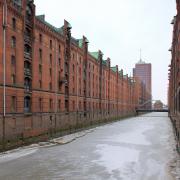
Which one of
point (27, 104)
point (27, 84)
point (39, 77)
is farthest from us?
point (39, 77)

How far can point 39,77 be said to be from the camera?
39.1 m

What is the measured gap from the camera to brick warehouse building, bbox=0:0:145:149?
3139 centimetres

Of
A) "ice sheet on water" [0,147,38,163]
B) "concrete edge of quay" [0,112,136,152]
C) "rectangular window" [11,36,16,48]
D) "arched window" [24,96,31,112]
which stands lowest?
"ice sheet on water" [0,147,38,163]

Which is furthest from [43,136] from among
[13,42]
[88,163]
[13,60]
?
[88,163]

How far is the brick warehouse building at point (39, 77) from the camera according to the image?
3139cm

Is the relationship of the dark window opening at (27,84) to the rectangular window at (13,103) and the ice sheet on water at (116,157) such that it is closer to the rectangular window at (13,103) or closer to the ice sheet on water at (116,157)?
the rectangular window at (13,103)

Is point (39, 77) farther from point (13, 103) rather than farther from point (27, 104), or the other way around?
point (13, 103)

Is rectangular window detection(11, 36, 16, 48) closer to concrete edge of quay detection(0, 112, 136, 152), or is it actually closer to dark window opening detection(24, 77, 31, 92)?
dark window opening detection(24, 77, 31, 92)

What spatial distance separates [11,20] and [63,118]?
63.1 ft

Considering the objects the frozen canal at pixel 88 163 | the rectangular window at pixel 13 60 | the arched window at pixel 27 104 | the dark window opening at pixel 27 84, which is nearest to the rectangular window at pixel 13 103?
the arched window at pixel 27 104

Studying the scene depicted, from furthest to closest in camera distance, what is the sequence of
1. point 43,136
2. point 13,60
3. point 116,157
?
point 43,136 → point 13,60 → point 116,157

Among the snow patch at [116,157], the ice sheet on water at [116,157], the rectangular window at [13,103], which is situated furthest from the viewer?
the rectangular window at [13,103]

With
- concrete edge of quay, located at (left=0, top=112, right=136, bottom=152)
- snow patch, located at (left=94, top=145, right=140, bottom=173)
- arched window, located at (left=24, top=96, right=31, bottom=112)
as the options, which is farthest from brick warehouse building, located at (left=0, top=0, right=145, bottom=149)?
snow patch, located at (left=94, top=145, right=140, bottom=173)

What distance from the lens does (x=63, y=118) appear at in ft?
154
